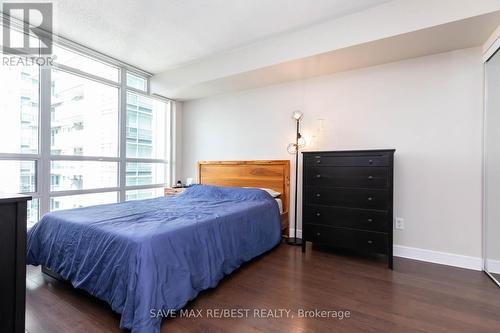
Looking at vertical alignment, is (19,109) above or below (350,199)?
above

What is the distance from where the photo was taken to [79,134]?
340 cm

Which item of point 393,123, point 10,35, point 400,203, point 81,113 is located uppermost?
point 10,35

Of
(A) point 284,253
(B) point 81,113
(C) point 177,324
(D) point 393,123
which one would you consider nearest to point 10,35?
(B) point 81,113

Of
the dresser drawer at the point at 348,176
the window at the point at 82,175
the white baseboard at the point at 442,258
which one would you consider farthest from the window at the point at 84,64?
the white baseboard at the point at 442,258

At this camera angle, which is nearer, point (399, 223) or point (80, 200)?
point (399, 223)

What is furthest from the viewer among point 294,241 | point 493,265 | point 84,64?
point 84,64

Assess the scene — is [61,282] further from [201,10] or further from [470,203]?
[470,203]

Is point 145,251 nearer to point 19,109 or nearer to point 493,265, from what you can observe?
point 19,109

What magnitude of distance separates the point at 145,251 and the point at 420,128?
303 centimetres

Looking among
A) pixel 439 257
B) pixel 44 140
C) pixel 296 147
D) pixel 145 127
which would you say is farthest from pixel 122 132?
pixel 439 257

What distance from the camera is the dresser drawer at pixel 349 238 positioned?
2.53m

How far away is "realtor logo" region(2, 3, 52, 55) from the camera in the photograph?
2.48 meters

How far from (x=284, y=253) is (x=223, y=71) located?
2.57 m

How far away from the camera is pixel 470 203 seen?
8.25ft
